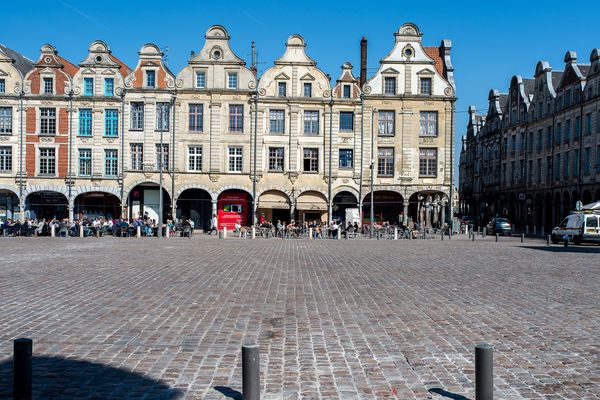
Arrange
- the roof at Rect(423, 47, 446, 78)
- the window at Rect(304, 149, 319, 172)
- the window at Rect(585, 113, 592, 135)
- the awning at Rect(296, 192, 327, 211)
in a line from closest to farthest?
the awning at Rect(296, 192, 327, 211)
the window at Rect(304, 149, 319, 172)
the window at Rect(585, 113, 592, 135)
the roof at Rect(423, 47, 446, 78)

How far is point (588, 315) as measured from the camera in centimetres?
956

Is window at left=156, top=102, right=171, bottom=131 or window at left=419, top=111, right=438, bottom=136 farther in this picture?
window at left=419, top=111, right=438, bottom=136

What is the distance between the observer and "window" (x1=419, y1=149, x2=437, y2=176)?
43.8 metres

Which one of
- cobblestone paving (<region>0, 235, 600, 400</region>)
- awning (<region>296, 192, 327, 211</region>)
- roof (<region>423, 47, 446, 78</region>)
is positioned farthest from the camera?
roof (<region>423, 47, 446, 78</region>)

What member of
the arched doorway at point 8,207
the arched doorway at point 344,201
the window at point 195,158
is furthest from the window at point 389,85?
the arched doorway at point 8,207

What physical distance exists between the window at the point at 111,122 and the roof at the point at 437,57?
78.5 ft

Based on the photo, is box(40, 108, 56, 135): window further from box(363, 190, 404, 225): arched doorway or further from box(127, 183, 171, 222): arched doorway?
box(363, 190, 404, 225): arched doorway

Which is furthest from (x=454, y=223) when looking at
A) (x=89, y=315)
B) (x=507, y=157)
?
(x=89, y=315)

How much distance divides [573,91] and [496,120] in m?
19.3

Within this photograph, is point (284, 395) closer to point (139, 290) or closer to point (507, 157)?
point (139, 290)

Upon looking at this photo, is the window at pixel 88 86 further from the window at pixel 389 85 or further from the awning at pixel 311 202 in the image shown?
the window at pixel 389 85

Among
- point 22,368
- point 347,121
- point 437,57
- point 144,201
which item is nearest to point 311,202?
point 347,121

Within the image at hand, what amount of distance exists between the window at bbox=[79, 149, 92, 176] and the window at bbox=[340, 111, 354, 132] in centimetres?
1747

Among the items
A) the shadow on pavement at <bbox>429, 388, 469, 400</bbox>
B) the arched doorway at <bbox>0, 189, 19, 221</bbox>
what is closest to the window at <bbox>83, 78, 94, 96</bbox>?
the arched doorway at <bbox>0, 189, 19, 221</bbox>
